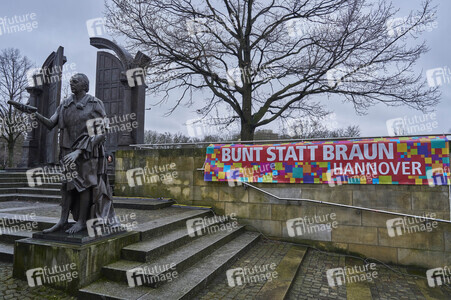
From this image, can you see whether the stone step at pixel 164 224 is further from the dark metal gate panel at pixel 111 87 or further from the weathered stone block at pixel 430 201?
the dark metal gate panel at pixel 111 87

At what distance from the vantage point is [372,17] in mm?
11180

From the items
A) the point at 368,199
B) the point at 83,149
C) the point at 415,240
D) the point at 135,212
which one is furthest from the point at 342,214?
the point at 83,149

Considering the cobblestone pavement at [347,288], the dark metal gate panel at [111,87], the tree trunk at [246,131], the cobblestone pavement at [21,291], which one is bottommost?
the cobblestone pavement at [347,288]

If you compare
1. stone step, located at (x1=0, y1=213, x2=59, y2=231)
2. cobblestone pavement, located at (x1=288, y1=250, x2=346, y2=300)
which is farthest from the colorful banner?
stone step, located at (x1=0, y1=213, x2=59, y2=231)

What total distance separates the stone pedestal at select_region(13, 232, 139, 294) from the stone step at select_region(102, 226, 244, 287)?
22 centimetres

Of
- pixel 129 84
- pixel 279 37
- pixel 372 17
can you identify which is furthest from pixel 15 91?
pixel 372 17

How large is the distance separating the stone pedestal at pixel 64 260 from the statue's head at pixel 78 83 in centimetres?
229

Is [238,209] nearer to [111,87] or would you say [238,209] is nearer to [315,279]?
[315,279]

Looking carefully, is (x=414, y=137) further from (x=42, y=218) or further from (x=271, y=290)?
(x=42, y=218)

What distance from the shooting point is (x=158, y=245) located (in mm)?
4598

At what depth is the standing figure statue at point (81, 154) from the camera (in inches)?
161

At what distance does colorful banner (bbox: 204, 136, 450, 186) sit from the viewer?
19.7 ft

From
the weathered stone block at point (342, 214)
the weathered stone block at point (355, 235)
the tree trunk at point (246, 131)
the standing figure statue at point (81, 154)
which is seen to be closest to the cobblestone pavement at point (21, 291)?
the standing figure statue at point (81, 154)

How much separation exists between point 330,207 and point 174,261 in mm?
4220
